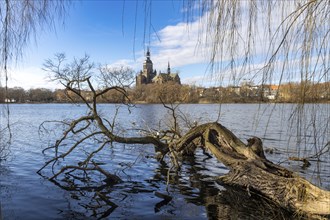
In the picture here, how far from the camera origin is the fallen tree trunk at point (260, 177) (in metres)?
7.03

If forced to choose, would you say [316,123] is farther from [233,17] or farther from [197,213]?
[197,213]

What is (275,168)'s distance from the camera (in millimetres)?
9188

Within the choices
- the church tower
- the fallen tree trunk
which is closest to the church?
the church tower

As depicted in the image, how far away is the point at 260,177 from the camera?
9.21m

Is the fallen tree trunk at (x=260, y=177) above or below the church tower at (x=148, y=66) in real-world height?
below

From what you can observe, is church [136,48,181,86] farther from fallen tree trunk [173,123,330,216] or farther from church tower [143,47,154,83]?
fallen tree trunk [173,123,330,216]

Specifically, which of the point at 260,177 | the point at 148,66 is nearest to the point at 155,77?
the point at 260,177

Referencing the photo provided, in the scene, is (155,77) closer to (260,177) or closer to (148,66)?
(260,177)

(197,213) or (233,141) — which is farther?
(233,141)

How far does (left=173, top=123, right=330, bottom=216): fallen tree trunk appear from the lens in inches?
277

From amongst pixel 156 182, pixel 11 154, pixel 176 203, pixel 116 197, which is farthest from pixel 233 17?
pixel 11 154

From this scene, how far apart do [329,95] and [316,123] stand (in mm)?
252

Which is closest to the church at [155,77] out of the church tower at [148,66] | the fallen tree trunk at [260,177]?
the church tower at [148,66]

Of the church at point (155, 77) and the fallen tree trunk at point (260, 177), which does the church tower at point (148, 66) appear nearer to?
the church at point (155, 77)
